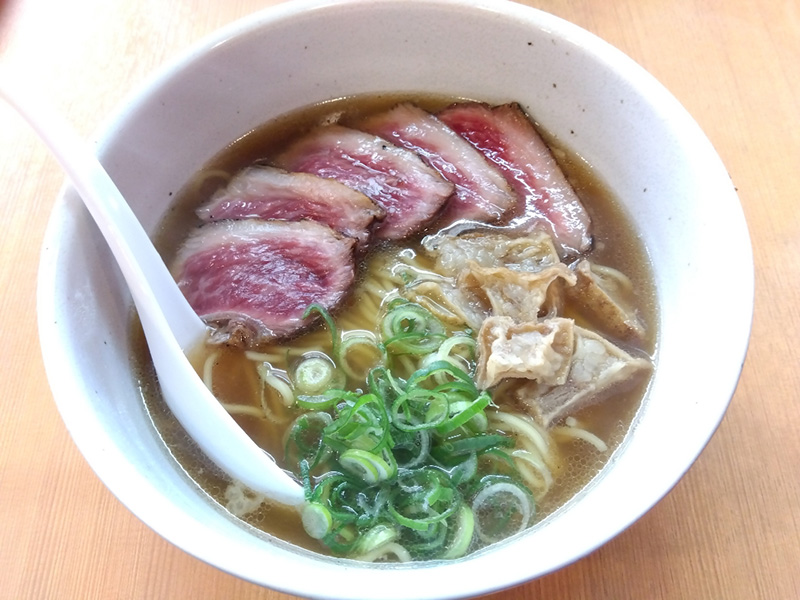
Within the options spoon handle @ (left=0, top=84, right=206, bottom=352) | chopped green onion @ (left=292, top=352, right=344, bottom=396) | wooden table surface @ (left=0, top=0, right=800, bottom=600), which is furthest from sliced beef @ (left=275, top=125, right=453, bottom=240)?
wooden table surface @ (left=0, top=0, right=800, bottom=600)

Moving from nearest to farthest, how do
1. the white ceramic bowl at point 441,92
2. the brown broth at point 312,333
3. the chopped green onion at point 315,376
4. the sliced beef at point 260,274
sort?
the white ceramic bowl at point 441,92 < the brown broth at point 312,333 < the chopped green onion at point 315,376 < the sliced beef at point 260,274

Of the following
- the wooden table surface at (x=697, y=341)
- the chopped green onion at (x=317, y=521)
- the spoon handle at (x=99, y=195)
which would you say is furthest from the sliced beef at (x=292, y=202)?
→ the chopped green onion at (x=317, y=521)

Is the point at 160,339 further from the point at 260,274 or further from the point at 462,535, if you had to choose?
the point at 462,535

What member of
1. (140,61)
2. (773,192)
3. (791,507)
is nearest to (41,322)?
(140,61)

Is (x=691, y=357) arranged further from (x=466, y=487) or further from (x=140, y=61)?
(x=140, y=61)

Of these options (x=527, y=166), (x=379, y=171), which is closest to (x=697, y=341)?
(x=527, y=166)

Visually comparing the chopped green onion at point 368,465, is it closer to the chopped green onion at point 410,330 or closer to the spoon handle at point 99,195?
the chopped green onion at point 410,330
